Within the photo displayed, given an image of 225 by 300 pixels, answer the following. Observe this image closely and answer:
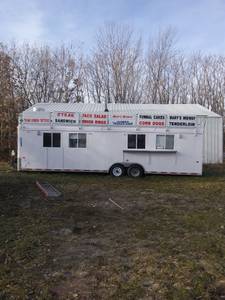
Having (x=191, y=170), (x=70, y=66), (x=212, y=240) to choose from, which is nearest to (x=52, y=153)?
(x=191, y=170)

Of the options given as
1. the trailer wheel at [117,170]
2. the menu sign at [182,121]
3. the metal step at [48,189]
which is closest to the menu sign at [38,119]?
the trailer wheel at [117,170]

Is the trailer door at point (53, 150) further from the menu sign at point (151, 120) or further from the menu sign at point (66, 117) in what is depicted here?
the menu sign at point (151, 120)

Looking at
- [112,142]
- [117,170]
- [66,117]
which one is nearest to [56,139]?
[66,117]

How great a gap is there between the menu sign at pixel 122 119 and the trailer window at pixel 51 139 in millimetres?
2619

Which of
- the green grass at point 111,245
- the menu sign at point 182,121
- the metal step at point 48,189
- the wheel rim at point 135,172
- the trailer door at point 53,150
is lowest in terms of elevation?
the green grass at point 111,245

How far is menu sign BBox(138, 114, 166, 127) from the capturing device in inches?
656

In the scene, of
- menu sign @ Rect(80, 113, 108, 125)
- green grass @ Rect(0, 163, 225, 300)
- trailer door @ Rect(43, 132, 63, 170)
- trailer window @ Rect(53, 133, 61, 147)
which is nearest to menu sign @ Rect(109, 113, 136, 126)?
menu sign @ Rect(80, 113, 108, 125)

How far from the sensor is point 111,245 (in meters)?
6.38

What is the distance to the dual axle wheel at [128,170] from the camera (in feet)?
54.7

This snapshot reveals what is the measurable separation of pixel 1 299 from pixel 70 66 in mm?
34888

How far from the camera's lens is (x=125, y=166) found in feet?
55.2

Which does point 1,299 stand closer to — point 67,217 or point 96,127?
point 67,217

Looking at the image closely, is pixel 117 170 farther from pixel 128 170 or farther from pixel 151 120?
pixel 151 120

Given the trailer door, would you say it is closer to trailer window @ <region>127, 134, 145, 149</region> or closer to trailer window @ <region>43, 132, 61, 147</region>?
trailer window @ <region>43, 132, 61, 147</region>
